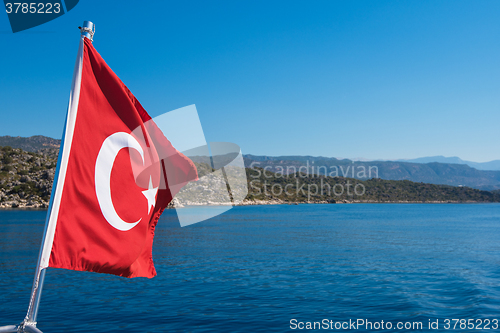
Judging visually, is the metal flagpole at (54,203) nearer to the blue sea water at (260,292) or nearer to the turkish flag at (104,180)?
the turkish flag at (104,180)

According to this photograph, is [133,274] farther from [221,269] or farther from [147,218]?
[221,269]

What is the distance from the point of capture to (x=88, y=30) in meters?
5.13

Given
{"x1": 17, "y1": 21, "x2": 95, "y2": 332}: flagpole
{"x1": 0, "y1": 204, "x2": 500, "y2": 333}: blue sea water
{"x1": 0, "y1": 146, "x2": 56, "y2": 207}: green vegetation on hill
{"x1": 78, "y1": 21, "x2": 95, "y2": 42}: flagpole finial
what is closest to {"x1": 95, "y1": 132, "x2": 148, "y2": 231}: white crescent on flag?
{"x1": 17, "y1": 21, "x2": 95, "y2": 332}: flagpole

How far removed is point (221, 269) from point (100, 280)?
7883 mm

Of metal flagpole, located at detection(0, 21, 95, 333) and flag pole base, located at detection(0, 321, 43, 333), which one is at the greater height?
metal flagpole, located at detection(0, 21, 95, 333)

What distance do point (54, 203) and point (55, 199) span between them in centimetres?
7

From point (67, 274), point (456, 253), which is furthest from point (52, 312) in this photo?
point (456, 253)

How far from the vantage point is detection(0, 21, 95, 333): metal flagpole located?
14.5 feet

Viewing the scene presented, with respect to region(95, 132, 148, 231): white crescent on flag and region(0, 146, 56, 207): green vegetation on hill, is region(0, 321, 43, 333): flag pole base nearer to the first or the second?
region(95, 132, 148, 231): white crescent on flag

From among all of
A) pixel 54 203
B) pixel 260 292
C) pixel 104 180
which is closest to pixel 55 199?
pixel 54 203

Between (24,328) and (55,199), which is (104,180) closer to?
(55,199)

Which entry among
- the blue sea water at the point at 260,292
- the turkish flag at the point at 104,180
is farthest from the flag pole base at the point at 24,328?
the blue sea water at the point at 260,292

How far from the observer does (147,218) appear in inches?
243

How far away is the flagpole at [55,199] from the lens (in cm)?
443
